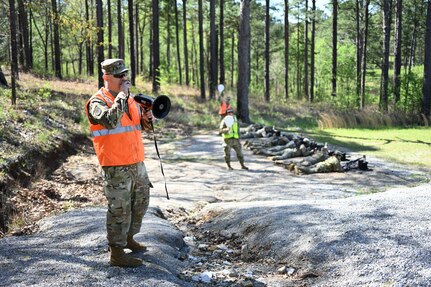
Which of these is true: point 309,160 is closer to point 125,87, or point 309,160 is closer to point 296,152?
point 296,152

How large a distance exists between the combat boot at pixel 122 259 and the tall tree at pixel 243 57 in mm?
18519

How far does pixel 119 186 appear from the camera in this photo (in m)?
4.55

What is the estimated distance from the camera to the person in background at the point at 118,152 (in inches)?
176

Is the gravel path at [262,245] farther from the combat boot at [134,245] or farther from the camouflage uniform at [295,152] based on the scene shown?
the camouflage uniform at [295,152]

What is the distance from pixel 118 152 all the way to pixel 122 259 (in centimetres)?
105

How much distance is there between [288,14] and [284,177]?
28.2 meters

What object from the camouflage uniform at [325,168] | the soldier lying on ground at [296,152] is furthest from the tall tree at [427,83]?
the camouflage uniform at [325,168]

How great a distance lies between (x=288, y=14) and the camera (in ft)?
123

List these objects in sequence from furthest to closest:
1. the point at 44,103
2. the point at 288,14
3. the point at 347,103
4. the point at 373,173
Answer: the point at 288,14, the point at 347,103, the point at 44,103, the point at 373,173

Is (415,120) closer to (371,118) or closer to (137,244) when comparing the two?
(371,118)

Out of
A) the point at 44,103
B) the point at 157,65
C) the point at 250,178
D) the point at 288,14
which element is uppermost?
the point at 288,14

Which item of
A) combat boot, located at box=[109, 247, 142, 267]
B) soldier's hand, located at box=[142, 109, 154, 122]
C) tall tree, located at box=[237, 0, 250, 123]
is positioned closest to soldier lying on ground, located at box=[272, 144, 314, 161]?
tall tree, located at box=[237, 0, 250, 123]

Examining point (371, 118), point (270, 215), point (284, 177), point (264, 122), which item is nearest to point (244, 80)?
point (264, 122)

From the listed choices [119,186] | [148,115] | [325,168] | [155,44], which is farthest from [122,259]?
[155,44]
